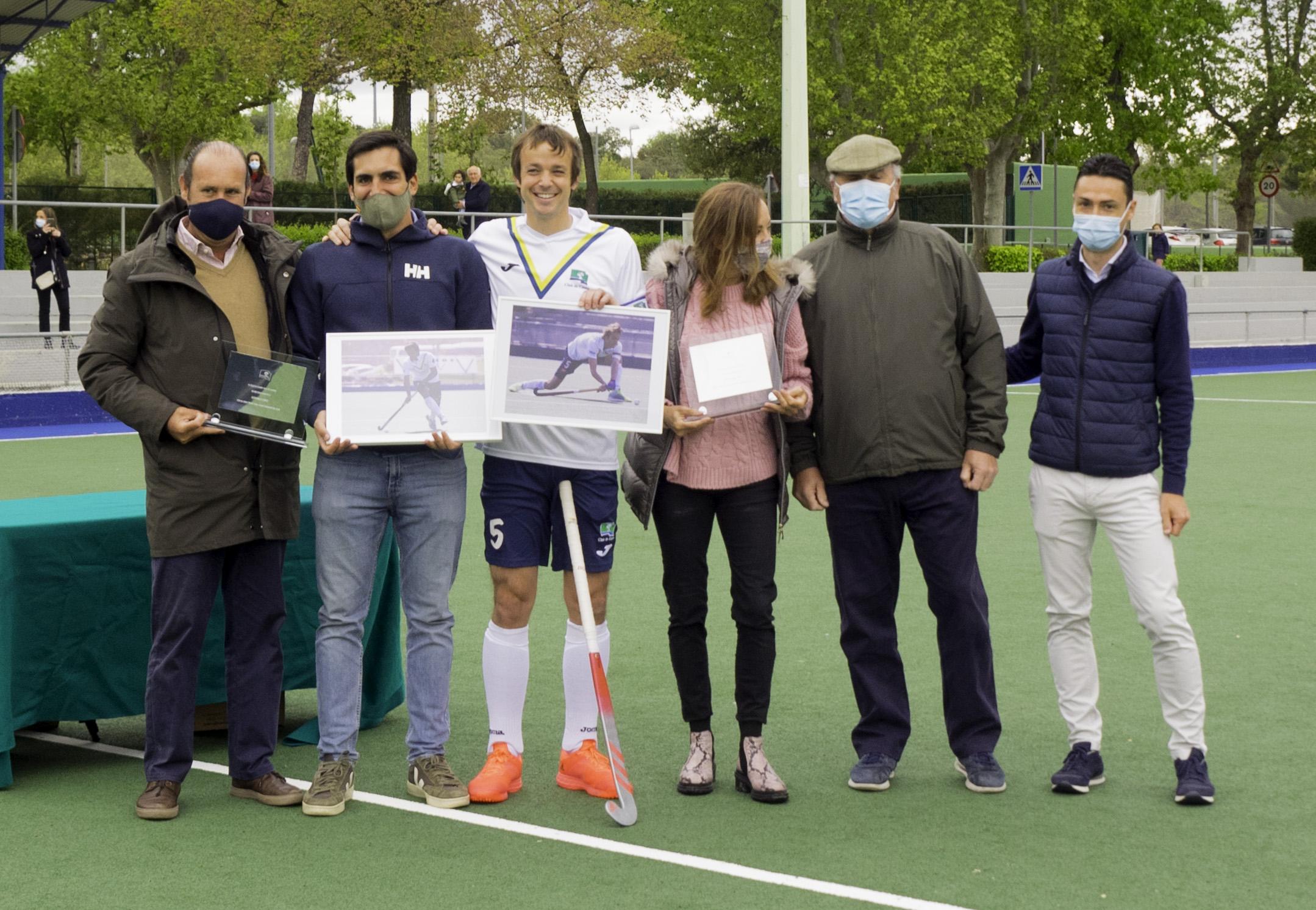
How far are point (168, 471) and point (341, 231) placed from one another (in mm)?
880

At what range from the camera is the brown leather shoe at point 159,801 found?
4.87 metres

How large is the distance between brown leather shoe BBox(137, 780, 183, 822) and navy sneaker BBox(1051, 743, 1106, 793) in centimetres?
272

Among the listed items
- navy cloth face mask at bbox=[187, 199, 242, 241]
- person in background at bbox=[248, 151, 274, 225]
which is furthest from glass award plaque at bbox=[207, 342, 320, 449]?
person in background at bbox=[248, 151, 274, 225]

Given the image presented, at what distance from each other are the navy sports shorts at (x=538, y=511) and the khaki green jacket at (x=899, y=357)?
0.68 meters

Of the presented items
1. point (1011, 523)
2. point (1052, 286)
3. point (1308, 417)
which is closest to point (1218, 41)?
point (1308, 417)

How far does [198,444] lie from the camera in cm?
484

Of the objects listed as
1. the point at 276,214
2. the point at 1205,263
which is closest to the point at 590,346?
the point at 276,214

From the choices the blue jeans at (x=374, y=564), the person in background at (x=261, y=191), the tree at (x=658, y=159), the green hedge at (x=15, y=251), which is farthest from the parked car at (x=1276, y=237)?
the blue jeans at (x=374, y=564)

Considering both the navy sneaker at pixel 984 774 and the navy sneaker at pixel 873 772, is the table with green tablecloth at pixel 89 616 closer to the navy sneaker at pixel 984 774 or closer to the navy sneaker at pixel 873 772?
the navy sneaker at pixel 873 772

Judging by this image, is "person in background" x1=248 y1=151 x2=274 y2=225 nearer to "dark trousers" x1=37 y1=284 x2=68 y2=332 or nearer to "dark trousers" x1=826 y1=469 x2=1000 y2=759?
"dark trousers" x1=37 y1=284 x2=68 y2=332

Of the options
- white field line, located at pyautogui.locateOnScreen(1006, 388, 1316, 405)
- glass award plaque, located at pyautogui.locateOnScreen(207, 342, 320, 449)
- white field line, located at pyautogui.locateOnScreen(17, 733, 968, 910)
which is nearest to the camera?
white field line, located at pyautogui.locateOnScreen(17, 733, 968, 910)

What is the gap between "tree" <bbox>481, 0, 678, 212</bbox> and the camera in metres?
34.8

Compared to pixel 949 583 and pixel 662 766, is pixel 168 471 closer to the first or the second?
pixel 662 766

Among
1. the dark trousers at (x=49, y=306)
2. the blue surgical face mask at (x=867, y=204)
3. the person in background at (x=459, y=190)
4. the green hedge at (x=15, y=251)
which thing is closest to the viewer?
the blue surgical face mask at (x=867, y=204)
